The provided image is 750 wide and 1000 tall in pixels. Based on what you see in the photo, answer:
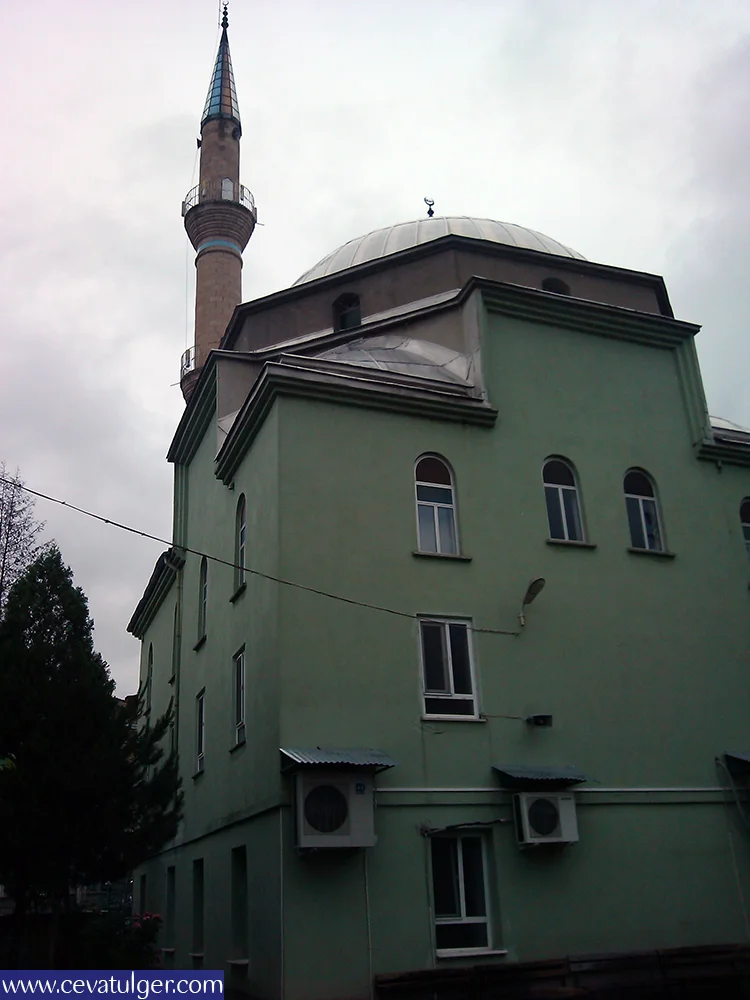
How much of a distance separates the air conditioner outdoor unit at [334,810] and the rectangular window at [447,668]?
1.64m

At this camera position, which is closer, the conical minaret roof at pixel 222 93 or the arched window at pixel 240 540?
the arched window at pixel 240 540

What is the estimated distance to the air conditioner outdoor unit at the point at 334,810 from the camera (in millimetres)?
10398

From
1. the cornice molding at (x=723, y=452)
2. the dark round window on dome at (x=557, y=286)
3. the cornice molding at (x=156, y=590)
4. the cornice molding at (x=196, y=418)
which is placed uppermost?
the dark round window on dome at (x=557, y=286)

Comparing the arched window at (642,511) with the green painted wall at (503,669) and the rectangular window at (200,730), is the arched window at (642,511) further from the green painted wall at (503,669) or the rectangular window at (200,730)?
the rectangular window at (200,730)

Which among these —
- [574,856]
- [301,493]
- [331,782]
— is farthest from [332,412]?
[574,856]

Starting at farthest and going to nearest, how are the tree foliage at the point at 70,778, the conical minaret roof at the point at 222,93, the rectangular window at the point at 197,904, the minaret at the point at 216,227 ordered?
the conical minaret roof at the point at 222,93 → the minaret at the point at 216,227 → the rectangular window at the point at 197,904 → the tree foliage at the point at 70,778

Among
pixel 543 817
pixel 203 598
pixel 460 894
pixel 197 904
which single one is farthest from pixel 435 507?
pixel 197 904

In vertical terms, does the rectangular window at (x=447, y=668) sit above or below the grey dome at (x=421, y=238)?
below

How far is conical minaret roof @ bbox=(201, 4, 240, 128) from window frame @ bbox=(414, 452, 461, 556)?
24792mm

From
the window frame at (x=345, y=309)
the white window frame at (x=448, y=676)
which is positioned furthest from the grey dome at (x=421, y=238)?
the white window frame at (x=448, y=676)

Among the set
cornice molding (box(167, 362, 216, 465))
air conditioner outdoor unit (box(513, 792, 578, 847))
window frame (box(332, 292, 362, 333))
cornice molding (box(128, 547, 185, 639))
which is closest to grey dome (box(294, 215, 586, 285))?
window frame (box(332, 292, 362, 333))

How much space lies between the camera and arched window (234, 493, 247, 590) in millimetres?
14258

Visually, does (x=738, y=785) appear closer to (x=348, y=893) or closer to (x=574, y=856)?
(x=574, y=856)

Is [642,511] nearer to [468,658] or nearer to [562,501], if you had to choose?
[562,501]
